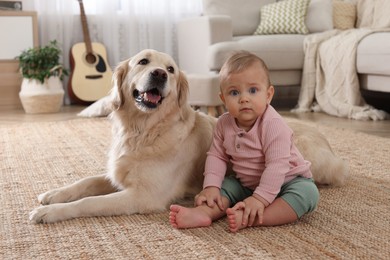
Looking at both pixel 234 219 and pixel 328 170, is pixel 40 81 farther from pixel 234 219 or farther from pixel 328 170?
pixel 234 219

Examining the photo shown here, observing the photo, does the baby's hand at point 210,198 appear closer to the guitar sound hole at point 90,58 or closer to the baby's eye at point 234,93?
the baby's eye at point 234,93

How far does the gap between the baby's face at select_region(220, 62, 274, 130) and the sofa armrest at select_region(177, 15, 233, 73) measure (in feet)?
10.1

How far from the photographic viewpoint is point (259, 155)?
1658 millimetres

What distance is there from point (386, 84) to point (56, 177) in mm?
2490

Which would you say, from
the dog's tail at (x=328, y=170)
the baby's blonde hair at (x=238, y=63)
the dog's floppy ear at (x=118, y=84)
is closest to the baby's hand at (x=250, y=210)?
the baby's blonde hair at (x=238, y=63)

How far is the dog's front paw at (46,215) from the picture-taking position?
1.60 metres

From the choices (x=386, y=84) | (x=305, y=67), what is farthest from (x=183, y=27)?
(x=386, y=84)

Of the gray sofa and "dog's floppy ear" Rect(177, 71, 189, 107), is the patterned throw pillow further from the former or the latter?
"dog's floppy ear" Rect(177, 71, 189, 107)

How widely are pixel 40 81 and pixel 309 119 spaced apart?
2.38 metres

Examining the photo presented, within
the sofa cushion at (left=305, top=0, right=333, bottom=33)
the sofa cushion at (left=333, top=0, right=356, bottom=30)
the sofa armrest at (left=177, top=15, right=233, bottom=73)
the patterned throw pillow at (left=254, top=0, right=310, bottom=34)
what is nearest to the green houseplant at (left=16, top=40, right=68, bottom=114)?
the sofa armrest at (left=177, top=15, right=233, bottom=73)

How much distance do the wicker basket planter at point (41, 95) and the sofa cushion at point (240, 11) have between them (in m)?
1.63

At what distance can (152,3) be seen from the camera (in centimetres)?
575

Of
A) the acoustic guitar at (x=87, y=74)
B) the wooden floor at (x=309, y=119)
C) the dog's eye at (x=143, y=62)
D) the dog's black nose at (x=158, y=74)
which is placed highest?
the dog's eye at (x=143, y=62)

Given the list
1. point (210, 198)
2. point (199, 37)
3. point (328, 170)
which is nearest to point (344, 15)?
point (199, 37)
